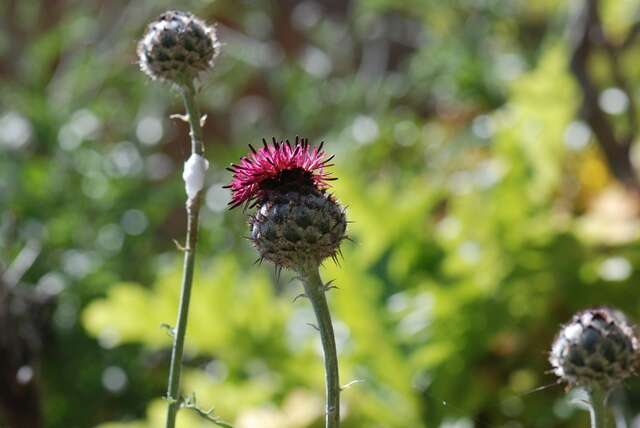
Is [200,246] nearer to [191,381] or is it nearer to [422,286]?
[191,381]

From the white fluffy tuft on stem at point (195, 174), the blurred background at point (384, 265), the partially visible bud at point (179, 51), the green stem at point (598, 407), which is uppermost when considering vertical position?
the blurred background at point (384, 265)

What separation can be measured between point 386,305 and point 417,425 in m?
0.16

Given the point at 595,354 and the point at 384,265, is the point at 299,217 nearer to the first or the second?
the point at 595,354

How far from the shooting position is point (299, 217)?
20.2 inches

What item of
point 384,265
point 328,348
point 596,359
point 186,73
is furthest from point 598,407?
point 384,265

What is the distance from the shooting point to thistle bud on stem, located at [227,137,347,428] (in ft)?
1.66

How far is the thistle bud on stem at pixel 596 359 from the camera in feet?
1.86

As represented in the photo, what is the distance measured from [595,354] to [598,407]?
3 cm

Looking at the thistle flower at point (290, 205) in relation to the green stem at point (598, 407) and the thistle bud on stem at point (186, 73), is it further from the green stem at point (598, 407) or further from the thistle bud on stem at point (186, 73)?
the green stem at point (598, 407)

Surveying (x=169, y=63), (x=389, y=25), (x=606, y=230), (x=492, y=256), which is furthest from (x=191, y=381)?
(x=389, y=25)

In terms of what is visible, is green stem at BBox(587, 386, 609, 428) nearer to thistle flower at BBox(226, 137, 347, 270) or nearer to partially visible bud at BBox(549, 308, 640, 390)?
partially visible bud at BBox(549, 308, 640, 390)

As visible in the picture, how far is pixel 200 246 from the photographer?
6.29 ft

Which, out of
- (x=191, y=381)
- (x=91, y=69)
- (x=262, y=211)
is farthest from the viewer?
(x=91, y=69)

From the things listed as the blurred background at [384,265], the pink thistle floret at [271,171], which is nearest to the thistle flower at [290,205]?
the pink thistle floret at [271,171]
